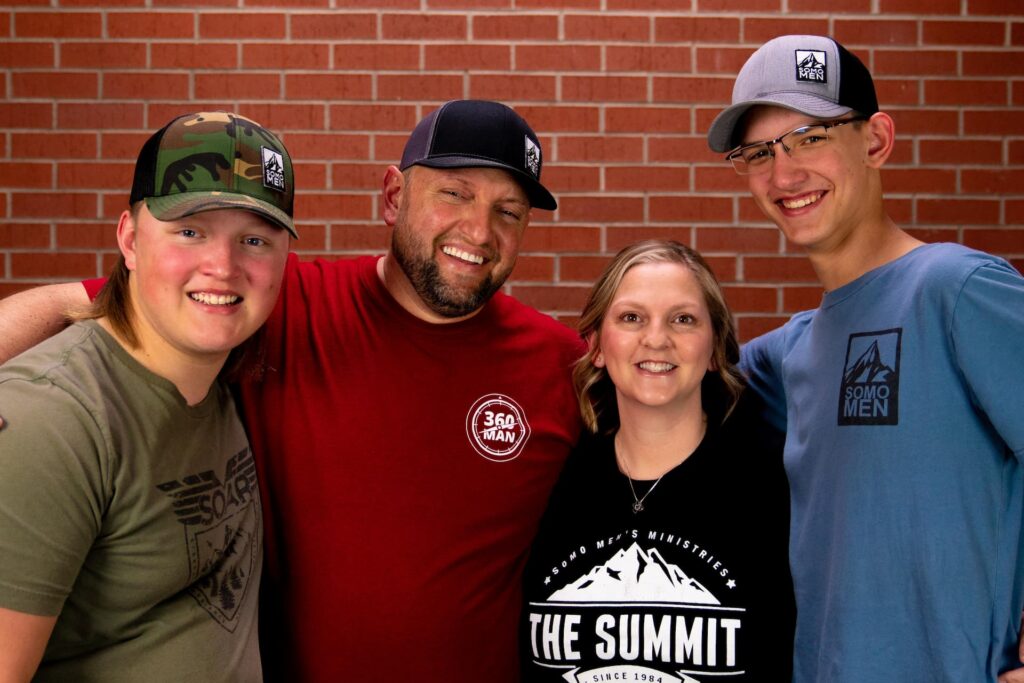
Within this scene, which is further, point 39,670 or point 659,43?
point 659,43

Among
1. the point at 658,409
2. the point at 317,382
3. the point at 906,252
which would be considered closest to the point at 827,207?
the point at 906,252

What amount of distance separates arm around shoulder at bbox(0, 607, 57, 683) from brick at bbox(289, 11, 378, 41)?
2.41m

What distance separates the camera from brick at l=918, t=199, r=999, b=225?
3158 mm

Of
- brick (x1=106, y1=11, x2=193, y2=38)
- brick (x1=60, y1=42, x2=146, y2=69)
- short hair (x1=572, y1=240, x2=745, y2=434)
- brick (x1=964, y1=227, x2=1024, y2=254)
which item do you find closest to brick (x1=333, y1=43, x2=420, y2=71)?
brick (x1=106, y1=11, x2=193, y2=38)

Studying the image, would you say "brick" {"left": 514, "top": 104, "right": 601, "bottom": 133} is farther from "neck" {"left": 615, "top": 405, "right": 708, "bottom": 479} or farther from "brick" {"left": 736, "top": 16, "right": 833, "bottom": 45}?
"neck" {"left": 615, "top": 405, "right": 708, "bottom": 479}

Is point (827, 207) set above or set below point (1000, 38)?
below

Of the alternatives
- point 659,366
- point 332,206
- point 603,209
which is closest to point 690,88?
point 603,209

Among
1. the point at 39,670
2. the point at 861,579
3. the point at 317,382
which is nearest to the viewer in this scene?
the point at 39,670

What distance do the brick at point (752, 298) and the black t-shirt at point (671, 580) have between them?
1204 mm

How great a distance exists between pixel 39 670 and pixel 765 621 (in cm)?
144

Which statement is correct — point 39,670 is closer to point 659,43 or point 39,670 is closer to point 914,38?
point 659,43

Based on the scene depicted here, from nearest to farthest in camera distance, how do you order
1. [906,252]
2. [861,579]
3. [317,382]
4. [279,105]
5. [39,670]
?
[39,670]
[861,579]
[906,252]
[317,382]
[279,105]

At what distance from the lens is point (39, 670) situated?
137cm

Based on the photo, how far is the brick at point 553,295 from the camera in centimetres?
314
